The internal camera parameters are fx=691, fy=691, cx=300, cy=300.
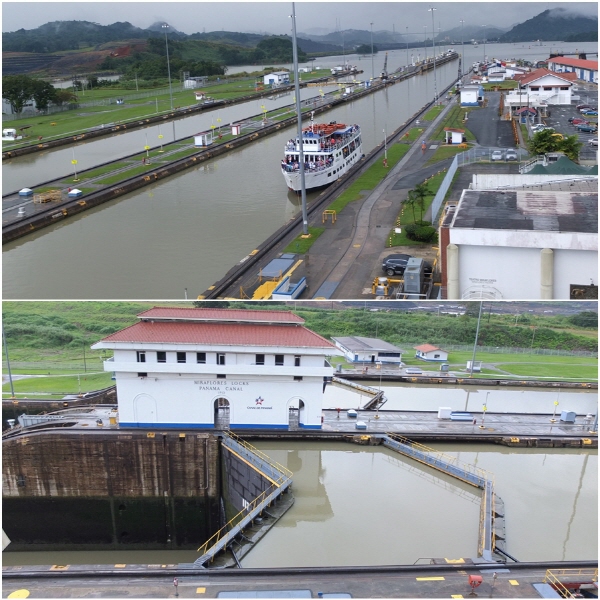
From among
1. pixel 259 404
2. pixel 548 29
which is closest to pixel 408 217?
pixel 259 404

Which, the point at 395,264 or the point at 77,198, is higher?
the point at 77,198

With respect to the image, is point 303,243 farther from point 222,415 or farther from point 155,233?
Answer: point 222,415

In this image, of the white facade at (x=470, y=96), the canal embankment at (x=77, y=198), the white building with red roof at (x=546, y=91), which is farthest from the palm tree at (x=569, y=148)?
the white facade at (x=470, y=96)

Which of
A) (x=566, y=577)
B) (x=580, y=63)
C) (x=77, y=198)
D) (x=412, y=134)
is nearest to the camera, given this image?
(x=566, y=577)

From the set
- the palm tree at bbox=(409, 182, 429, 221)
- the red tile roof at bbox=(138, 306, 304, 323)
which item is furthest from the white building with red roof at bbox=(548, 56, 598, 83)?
the red tile roof at bbox=(138, 306, 304, 323)

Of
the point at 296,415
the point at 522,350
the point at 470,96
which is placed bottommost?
the point at 522,350

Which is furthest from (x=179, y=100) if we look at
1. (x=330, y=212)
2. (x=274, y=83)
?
(x=330, y=212)

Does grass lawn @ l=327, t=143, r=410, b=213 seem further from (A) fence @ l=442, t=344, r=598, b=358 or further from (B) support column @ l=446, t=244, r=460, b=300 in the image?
(B) support column @ l=446, t=244, r=460, b=300
